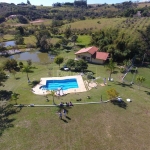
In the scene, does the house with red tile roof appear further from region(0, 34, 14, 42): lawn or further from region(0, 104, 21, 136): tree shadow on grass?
region(0, 34, 14, 42): lawn

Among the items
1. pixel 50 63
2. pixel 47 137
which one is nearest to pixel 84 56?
pixel 50 63

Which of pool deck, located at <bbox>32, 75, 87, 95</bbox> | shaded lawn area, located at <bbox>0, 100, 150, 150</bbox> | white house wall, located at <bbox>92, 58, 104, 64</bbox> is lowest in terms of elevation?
shaded lawn area, located at <bbox>0, 100, 150, 150</bbox>

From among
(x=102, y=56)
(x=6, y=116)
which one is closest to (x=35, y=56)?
(x=102, y=56)

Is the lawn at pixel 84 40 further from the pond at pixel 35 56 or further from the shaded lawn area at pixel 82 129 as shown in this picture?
the shaded lawn area at pixel 82 129

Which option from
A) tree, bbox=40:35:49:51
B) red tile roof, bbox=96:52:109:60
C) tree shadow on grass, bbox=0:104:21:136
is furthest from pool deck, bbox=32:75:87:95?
tree, bbox=40:35:49:51

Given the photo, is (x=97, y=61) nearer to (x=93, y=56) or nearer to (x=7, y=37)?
(x=93, y=56)

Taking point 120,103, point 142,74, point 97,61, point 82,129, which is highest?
point 97,61

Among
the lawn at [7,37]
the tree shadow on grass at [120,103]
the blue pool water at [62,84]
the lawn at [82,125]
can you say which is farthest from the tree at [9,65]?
the lawn at [7,37]
